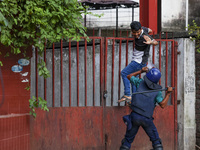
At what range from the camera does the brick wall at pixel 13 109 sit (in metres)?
5.80

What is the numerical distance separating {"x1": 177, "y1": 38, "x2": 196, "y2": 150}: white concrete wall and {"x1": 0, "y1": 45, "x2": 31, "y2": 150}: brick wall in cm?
331

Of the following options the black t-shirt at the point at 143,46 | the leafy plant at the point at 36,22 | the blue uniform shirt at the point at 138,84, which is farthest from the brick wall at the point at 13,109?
the black t-shirt at the point at 143,46

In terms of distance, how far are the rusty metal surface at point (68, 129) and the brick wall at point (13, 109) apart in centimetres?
29

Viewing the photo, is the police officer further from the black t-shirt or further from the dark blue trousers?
the black t-shirt

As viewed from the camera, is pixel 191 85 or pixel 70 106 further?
pixel 191 85

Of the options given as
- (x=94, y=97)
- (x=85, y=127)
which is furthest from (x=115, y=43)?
(x=85, y=127)

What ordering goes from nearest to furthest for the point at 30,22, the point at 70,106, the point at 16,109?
1. the point at 30,22
2. the point at 16,109
3. the point at 70,106

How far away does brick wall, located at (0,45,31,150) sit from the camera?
5.80 m

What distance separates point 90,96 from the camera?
698 centimetres

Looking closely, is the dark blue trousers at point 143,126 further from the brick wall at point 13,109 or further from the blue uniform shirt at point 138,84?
the brick wall at point 13,109

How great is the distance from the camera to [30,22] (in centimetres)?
545

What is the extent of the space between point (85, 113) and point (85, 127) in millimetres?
286

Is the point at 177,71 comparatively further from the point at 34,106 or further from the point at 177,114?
the point at 34,106

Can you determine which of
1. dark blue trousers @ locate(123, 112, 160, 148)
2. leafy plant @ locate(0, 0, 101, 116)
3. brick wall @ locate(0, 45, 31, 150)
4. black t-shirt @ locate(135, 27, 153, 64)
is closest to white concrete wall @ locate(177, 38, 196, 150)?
black t-shirt @ locate(135, 27, 153, 64)
